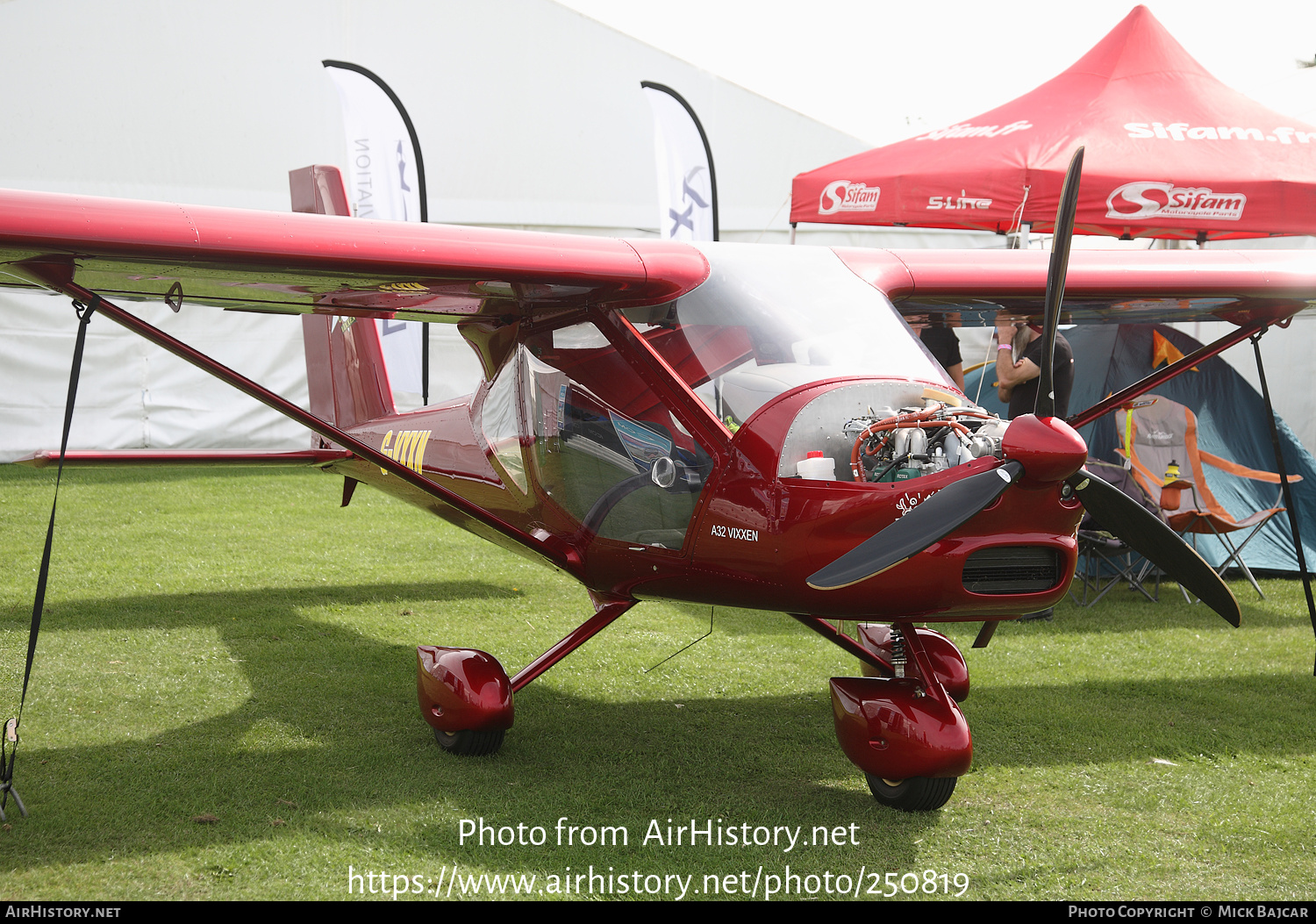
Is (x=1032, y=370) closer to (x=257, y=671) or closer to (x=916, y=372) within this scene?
(x=916, y=372)

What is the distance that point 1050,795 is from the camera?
4.03 meters

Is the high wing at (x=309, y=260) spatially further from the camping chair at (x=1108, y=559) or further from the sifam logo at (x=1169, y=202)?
the sifam logo at (x=1169, y=202)

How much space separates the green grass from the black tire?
6 centimetres

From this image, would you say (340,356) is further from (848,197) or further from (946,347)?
(848,197)

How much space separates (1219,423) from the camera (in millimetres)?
8805

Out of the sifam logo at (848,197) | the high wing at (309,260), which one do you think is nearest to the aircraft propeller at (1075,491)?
the high wing at (309,260)

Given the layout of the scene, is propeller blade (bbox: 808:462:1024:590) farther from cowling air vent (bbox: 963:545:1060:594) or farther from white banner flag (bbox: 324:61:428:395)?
white banner flag (bbox: 324:61:428:395)

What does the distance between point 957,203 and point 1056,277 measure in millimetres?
5462

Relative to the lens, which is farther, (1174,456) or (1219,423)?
(1219,423)

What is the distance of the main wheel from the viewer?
377 centimetres

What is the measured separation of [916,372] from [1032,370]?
384 centimetres

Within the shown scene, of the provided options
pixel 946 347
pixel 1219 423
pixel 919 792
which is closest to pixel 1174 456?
pixel 1219 423

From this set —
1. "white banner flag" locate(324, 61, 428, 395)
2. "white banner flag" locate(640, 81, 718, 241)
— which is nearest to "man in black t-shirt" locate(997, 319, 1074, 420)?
"white banner flag" locate(640, 81, 718, 241)

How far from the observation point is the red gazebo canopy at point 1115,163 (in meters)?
8.19
